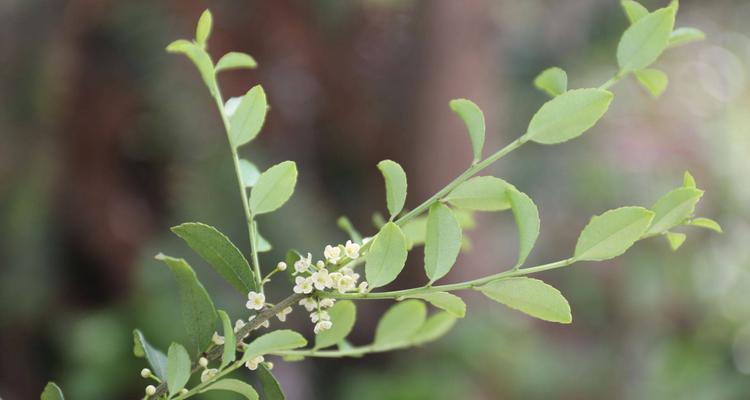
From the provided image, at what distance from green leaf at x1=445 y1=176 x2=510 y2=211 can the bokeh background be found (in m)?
0.97

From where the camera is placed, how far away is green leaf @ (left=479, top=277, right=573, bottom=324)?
0.18 m

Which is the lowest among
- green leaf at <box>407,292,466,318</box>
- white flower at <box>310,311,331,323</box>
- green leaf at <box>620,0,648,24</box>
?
white flower at <box>310,311,331,323</box>

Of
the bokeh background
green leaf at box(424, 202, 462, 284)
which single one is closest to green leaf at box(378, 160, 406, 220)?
green leaf at box(424, 202, 462, 284)

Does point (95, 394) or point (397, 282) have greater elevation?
point (397, 282)

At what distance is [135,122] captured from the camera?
1405 millimetres

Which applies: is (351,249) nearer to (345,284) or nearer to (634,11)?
(345,284)

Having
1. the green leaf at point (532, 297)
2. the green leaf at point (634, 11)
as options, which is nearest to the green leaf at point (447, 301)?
the green leaf at point (532, 297)

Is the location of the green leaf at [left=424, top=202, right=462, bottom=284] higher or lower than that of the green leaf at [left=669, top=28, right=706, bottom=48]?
lower

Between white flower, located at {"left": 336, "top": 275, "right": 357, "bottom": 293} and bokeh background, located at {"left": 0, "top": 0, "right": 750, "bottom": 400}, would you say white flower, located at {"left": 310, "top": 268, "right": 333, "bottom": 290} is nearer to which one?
white flower, located at {"left": 336, "top": 275, "right": 357, "bottom": 293}

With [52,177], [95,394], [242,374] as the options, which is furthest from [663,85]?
[52,177]

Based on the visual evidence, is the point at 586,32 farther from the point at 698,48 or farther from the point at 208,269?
the point at 208,269

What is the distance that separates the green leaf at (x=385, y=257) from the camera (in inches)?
7.1

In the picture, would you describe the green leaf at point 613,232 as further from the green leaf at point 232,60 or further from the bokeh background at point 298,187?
the bokeh background at point 298,187

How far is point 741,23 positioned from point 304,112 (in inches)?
54.6
